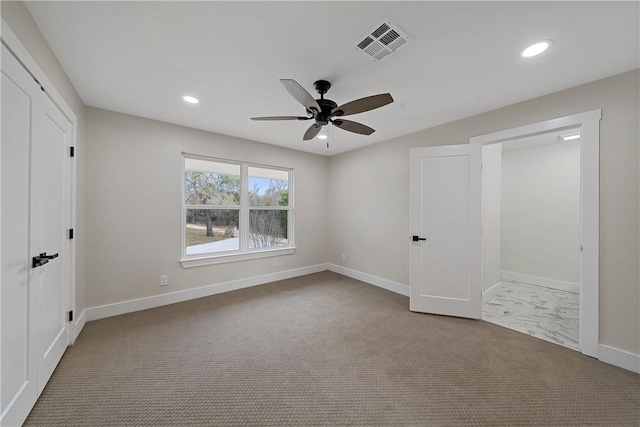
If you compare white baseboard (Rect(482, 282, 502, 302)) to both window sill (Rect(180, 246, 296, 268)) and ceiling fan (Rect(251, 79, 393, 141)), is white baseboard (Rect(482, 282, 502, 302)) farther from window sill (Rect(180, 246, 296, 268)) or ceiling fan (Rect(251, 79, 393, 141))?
window sill (Rect(180, 246, 296, 268))

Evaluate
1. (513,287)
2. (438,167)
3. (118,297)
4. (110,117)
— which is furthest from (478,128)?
(118,297)

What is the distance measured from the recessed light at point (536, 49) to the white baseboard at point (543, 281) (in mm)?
3997

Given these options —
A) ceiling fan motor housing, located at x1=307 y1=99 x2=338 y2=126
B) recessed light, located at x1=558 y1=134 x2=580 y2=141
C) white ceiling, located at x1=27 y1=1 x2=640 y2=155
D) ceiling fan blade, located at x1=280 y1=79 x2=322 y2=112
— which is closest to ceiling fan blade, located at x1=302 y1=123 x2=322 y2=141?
ceiling fan motor housing, located at x1=307 y1=99 x2=338 y2=126

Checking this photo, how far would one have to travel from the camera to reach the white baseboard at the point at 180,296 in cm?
289

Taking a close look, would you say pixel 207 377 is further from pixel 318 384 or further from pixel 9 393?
pixel 9 393

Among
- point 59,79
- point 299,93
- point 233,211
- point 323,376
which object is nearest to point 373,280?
point 323,376

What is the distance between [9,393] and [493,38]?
3.67 meters

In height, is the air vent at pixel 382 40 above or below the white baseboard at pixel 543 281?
above

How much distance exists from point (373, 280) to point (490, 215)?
6.94 ft

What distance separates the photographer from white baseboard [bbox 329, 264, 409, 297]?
12.6 ft

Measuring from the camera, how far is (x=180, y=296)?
3430 millimetres

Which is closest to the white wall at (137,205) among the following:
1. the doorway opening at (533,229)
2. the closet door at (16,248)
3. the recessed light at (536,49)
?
the closet door at (16,248)

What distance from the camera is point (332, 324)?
9.20 ft

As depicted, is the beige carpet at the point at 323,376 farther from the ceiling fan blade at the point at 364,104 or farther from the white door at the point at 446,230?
the ceiling fan blade at the point at 364,104
